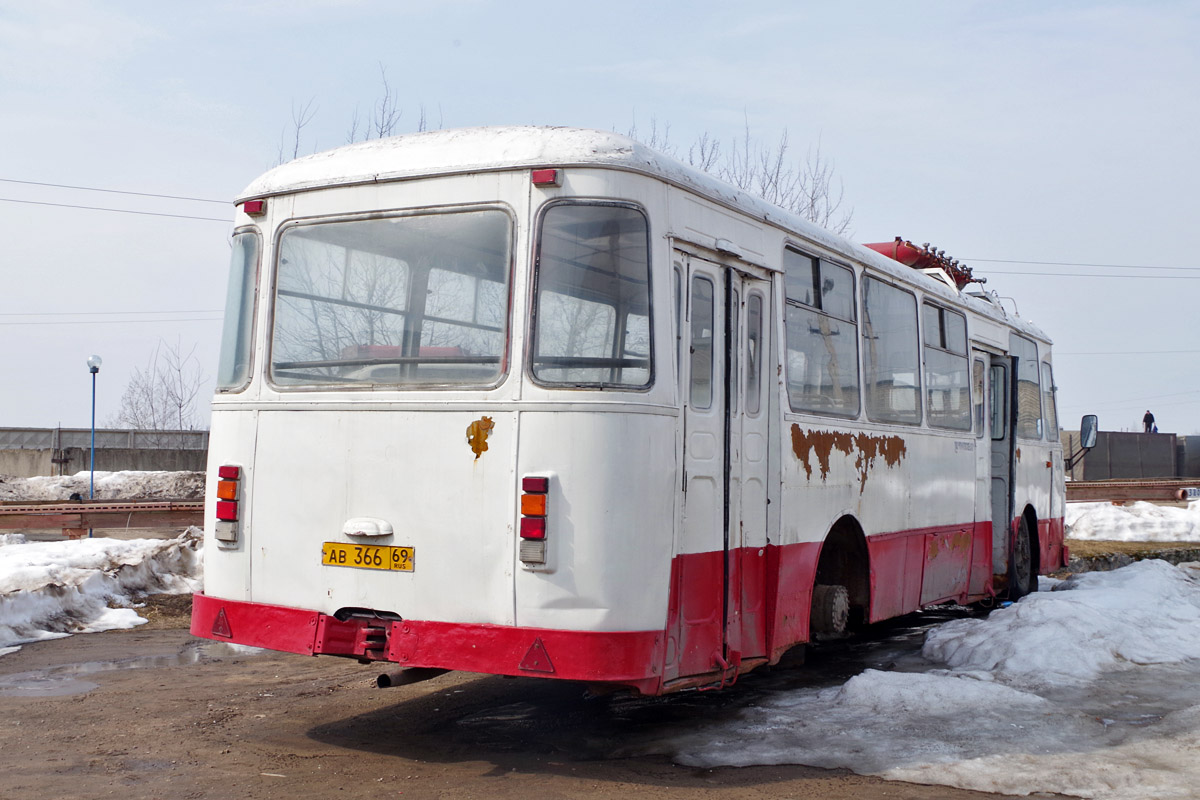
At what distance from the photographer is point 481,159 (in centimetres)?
604

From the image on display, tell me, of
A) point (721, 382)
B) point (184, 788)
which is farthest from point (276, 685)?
point (721, 382)

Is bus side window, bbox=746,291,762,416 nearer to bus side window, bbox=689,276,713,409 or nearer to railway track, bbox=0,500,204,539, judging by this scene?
bus side window, bbox=689,276,713,409

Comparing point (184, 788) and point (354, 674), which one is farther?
point (354, 674)

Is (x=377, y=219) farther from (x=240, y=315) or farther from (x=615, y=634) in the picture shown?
(x=615, y=634)

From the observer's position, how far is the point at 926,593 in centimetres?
1002

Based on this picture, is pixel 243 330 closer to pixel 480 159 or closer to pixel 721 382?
pixel 480 159

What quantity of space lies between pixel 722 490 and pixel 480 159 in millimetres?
2233

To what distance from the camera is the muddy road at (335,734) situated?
18.8ft

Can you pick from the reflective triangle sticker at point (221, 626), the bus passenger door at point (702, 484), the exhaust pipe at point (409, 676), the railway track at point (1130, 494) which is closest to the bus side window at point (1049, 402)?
the bus passenger door at point (702, 484)

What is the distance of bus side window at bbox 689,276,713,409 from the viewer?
6.33 meters

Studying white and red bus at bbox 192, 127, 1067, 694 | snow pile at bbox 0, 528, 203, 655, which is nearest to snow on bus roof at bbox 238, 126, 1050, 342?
white and red bus at bbox 192, 127, 1067, 694

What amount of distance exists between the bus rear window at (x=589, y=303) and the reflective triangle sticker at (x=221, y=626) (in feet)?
7.46

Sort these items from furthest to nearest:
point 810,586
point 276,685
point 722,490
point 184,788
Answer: point 276,685
point 810,586
point 722,490
point 184,788

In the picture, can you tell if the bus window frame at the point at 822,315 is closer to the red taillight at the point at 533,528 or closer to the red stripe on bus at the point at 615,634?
the red stripe on bus at the point at 615,634
